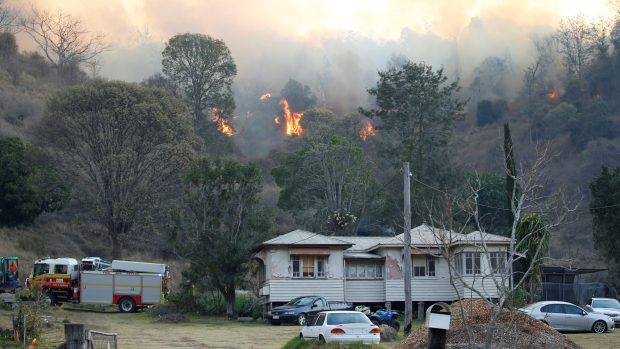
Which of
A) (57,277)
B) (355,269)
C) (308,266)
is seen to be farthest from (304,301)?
(57,277)

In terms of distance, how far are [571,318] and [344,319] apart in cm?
1397

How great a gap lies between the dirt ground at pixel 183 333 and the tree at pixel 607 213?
1828 centimetres

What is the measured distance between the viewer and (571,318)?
125ft

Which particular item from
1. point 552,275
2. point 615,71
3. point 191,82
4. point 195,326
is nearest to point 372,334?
point 195,326

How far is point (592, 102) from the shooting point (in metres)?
115

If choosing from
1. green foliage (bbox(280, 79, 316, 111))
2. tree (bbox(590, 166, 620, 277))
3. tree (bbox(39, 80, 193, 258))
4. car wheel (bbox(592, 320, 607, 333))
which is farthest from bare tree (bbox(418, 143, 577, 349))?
green foliage (bbox(280, 79, 316, 111))

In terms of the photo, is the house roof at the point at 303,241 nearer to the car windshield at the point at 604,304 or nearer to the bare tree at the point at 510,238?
the car windshield at the point at 604,304

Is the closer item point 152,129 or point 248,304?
point 248,304

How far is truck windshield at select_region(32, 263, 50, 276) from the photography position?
51.8 m

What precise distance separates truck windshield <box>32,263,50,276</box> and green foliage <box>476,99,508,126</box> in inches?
3567

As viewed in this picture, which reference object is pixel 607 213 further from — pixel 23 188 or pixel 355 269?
pixel 23 188

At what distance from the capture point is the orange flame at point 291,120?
115494 millimetres

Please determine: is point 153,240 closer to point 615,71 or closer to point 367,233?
point 367,233

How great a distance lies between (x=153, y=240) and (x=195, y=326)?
1023 inches
